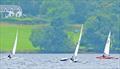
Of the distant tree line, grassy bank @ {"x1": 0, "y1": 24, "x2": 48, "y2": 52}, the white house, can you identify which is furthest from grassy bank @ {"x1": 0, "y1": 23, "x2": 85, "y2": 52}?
the white house

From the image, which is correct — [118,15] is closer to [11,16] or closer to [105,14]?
[105,14]

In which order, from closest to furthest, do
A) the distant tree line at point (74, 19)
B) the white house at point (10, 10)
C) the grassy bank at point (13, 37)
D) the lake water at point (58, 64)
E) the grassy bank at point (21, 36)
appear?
the lake water at point (58, 64) → the distant tree line at point (74, 19) → the grassy bank at point (21, 36) → the grassy bank at point (13, 37) → the white house at point (10, 10)

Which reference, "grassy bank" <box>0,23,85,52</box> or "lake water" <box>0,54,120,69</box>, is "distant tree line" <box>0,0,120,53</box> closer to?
"grassy bank" <box>0,23,85,52</box>

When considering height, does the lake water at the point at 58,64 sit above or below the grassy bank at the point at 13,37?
below

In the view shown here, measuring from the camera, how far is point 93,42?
2840 inches

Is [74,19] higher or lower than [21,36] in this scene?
higher

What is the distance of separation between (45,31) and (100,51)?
19.0ft

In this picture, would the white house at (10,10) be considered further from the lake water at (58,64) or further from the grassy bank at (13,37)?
the lake water at (58,64)

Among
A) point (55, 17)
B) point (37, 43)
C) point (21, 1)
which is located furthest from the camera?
point (21, 1)

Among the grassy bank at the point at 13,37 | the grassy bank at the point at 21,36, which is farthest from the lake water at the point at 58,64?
the grassy bank at the point at 13,37

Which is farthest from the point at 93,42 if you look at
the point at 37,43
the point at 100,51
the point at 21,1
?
the point at 21,1

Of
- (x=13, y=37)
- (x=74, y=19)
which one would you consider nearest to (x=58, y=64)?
(x=13, y=37)

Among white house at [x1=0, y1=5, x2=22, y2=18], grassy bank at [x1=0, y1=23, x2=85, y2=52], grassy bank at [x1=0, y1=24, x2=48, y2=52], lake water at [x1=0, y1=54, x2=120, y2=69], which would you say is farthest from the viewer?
white house at [x1=0, y1=5, x2=22, y2=18]

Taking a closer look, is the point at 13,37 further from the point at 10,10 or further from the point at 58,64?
the point at 58,64
